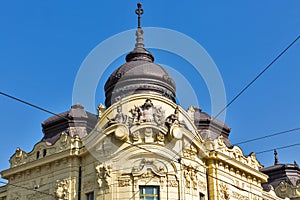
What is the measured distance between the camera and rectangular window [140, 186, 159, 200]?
29719 millimetres

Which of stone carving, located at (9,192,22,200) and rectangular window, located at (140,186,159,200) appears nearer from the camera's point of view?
rectangular window, located at (140,186,159,200)

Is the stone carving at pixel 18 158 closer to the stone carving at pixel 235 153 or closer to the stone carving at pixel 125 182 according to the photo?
the stone carving at pixel 125 182

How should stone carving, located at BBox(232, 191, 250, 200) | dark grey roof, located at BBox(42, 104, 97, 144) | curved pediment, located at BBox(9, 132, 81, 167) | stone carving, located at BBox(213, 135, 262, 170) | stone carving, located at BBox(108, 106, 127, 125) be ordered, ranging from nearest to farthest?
stone carving, located at BBox(108, 106, 127, 125), curved pediment, located at BBox(9, 132, 81, 167), stone carving, located at BBox(213, 135, 262, 170), stone carving, located at BBox(232, 191, 250, 200), dark grey roof, located at BBox(42, 104, 97, 144)

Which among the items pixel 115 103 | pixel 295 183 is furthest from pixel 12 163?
pixel 295 183

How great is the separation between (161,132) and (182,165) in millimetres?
2331

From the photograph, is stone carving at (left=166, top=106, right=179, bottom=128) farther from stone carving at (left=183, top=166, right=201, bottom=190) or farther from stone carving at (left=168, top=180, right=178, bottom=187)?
stone carving at (left=168, top=180, right=178, bottom=187)

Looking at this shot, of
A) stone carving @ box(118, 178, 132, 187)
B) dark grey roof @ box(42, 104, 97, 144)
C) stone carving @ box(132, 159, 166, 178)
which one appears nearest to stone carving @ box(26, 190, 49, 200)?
dark grey roof @ box(42, 104, 97, 144)

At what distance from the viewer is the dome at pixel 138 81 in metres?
34.5

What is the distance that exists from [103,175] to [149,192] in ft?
9.48

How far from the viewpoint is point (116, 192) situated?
2978 cm

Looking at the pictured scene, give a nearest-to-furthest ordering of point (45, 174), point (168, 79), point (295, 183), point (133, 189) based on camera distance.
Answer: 1. point (133, 189)
2. point (45, 174)
3. point (168, 79)
4. point (295, 183)

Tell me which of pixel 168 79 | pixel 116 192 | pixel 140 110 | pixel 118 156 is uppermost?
pixel 168 79

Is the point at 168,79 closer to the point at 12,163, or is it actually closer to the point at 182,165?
the point at 182,165

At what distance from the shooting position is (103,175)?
1196 inches
